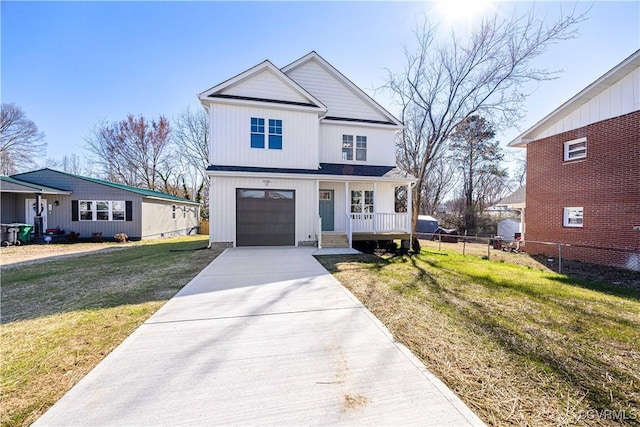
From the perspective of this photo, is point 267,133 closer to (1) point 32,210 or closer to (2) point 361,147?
(2) point 361,147

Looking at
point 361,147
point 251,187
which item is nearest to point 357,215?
point 361,147

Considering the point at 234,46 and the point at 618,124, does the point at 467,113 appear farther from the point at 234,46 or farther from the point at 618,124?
the point at 234,46

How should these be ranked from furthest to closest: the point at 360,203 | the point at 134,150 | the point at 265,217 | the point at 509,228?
the point at 134,150 < the point at 509,228 < the point at 360,203 < the point at 265,217

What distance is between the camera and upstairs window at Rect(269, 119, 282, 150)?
11305 mm

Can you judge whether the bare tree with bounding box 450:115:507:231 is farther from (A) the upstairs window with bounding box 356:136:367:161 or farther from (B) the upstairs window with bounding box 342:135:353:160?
(B) the upstairs window with bounding box 342:135:353:160

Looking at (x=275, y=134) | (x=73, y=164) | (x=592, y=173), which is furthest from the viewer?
(x=73, y=164)

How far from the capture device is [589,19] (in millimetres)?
10211

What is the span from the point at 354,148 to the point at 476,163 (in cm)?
1989

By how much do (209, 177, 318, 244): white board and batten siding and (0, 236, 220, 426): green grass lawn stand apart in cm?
334

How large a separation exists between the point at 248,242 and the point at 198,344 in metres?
8.04

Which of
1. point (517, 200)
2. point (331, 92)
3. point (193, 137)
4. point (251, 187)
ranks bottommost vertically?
point (517, 200)

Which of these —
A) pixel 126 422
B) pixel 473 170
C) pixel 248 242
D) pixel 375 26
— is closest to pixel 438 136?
pixel 375 26

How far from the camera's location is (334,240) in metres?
11.0

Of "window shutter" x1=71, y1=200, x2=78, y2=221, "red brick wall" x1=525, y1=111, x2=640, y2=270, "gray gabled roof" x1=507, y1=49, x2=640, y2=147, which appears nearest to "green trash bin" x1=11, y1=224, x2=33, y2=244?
"window shutter" x1=71, y1=200, x2=78, y2=221
